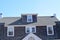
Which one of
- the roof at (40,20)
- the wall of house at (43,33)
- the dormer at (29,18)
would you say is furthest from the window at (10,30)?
the wall of house at (43,33)

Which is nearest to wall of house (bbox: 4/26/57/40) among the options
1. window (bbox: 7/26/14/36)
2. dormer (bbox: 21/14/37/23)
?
window (bbox: 7/26/14/36)

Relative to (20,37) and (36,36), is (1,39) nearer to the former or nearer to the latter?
(20,37)

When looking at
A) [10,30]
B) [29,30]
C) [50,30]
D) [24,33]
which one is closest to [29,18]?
[29,30]

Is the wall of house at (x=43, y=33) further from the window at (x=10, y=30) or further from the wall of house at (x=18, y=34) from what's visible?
the window at (x=10, y=30)

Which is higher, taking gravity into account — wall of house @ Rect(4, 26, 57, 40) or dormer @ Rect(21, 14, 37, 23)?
dormer @ Rect(21, 14, 37, 23)

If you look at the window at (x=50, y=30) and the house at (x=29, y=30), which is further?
the window at (x=50, y=30)

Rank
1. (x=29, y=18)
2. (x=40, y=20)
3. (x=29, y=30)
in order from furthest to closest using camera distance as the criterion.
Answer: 1. (x=40, y=20)
2. (x=29, y=18)
3. (x=29, y=30)

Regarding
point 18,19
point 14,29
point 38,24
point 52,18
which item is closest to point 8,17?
point 18,19

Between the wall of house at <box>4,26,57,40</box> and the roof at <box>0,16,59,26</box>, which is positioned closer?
the wall of house at <box>4,26,57,40</box>

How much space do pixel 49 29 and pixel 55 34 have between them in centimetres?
150

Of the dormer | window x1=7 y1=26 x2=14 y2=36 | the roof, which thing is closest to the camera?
window x1=7 y1=26 x2=14 y2=36

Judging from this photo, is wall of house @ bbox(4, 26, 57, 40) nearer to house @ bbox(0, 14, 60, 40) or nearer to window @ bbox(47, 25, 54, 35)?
house @ bbox(0, 14, 60, 40)

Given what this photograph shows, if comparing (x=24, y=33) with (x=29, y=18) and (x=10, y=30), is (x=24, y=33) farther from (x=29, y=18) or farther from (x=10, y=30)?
(x=29, y=18)

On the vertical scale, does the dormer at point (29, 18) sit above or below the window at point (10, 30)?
above
